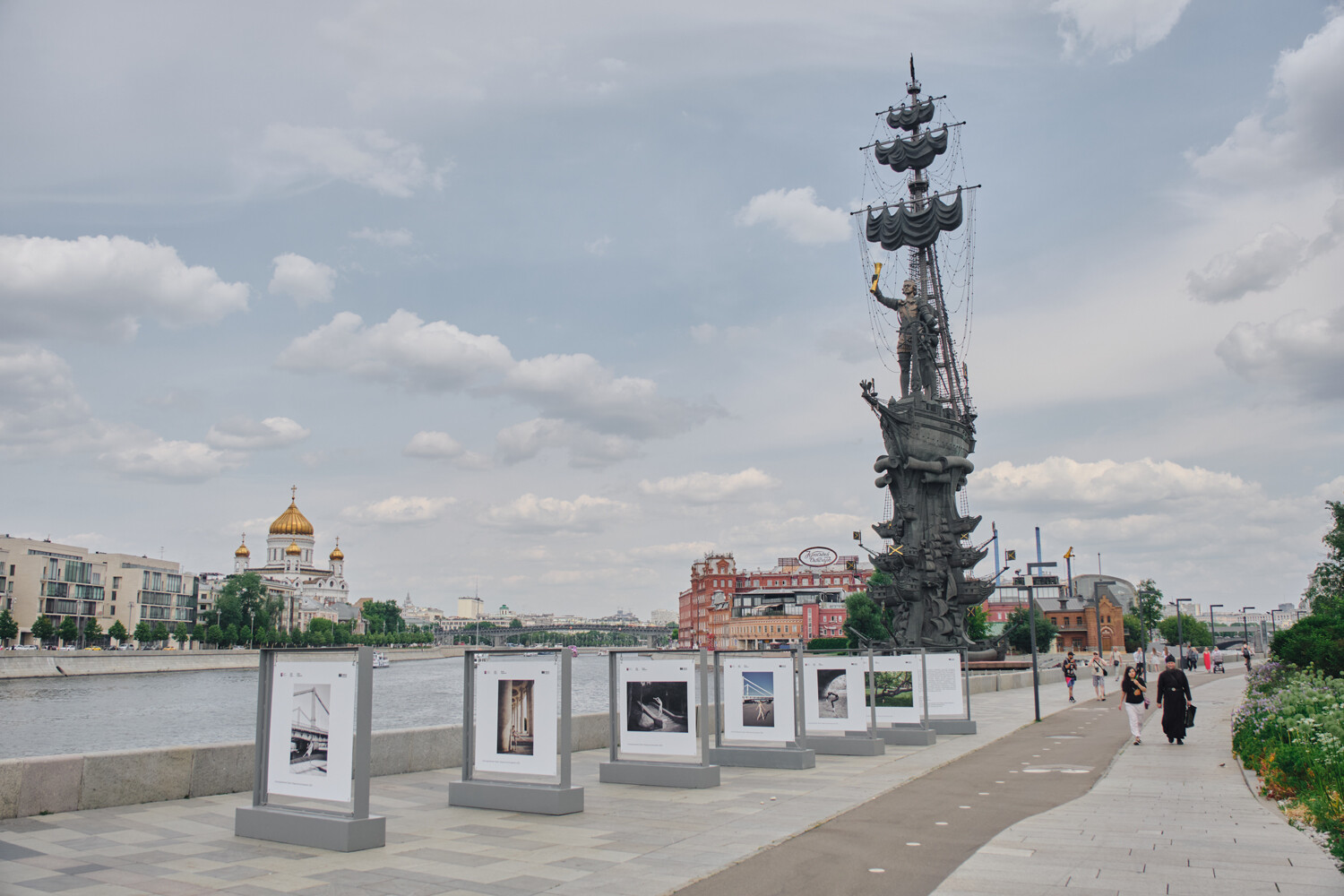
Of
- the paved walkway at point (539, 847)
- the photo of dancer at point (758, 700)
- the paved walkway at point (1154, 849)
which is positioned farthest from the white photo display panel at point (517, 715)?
the photo of dancer at point (758, 700)

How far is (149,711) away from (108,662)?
1806 inches

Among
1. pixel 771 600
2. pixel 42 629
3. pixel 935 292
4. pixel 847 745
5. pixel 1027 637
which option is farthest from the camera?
pixel 771 600

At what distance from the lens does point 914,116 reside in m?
76.6

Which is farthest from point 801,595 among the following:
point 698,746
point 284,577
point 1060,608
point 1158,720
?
point 698,746

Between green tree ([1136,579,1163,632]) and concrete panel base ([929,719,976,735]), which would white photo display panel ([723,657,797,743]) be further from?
green tree ([1136,579,1163,632])

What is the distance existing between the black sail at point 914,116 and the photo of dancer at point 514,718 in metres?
73.6

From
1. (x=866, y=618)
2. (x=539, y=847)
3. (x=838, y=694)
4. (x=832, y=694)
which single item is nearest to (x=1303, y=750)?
(x=838, y=694)

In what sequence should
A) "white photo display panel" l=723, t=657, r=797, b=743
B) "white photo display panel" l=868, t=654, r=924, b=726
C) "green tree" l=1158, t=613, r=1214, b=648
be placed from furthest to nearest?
"green tree" l=1158, t=613, r=1214, b=648 → "white photo display panel" l=868, t=654, r=924, b=726 → "white photo display panel" l=723, t=657, r=797, b=743

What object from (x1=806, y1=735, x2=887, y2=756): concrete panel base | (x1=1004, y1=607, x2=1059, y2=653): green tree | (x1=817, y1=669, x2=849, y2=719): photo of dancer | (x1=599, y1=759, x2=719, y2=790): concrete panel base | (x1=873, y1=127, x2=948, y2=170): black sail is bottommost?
(x1=1004, y1=607, x2=1059, y2=653): green tree

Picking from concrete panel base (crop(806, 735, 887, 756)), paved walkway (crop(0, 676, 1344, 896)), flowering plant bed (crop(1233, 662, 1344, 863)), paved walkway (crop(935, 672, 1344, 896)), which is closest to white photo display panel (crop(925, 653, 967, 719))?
concrete panel base (crop(806, 735, 887, 756))

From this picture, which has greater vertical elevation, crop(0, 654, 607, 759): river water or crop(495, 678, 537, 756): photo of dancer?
crop(495, 678, 537, 756): photo of dancer

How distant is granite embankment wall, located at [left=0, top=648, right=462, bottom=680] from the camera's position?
81.7 meters

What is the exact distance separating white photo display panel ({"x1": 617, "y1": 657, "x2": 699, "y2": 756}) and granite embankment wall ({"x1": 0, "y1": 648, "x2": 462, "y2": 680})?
81.3 meters

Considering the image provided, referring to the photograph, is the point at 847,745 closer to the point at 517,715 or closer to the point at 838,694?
the point at 838,694
